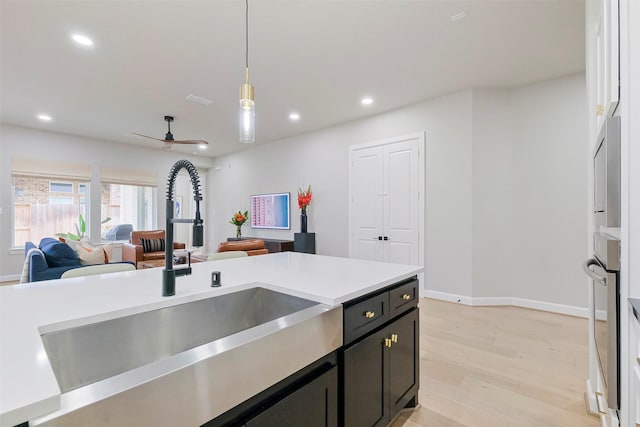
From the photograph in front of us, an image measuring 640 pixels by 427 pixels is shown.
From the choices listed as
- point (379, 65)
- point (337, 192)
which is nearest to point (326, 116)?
point (337, 192)

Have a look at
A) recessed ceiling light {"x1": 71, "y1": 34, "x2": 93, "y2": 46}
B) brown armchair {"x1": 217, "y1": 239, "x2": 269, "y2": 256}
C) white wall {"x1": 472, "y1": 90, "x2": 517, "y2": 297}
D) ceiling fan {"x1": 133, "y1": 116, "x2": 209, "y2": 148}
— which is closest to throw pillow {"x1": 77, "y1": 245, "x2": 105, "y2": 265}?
ceiling fan {"x1": 133, "y1": 116, "x2": 209, "y2": 148}

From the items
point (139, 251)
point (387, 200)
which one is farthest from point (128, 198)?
point (387, 200)

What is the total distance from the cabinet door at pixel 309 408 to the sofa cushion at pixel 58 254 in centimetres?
451

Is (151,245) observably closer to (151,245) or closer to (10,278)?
(151,245)

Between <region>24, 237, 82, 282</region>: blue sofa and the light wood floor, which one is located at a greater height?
<region>24, 237, 82, 282</region>: blue sofa

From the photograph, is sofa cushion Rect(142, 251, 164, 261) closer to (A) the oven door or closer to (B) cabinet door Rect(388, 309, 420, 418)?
(B) cabinet door Rect(388, 309, 420, 418)

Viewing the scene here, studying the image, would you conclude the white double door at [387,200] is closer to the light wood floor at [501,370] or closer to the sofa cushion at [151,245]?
the light wood floor at [501,370]

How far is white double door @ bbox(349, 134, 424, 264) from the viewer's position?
4.46m

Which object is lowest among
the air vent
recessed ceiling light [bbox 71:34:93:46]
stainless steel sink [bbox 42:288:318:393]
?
stainless steel sink [bbox 42:288:318:393]

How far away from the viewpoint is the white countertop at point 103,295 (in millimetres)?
587

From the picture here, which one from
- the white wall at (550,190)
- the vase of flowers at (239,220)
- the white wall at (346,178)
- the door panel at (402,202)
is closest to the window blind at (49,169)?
the white wall at (346,178)

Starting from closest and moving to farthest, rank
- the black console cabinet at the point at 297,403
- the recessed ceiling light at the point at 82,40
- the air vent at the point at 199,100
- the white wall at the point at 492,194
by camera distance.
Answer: the black console cabinet at the point at 297,403 → the recessed ceiling light at the point at 82,40 → the white wall at the point at 492,194 → the air vent at the point at 199,100

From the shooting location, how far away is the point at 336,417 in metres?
1.26

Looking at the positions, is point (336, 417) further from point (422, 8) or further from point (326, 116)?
point (326, 116)
